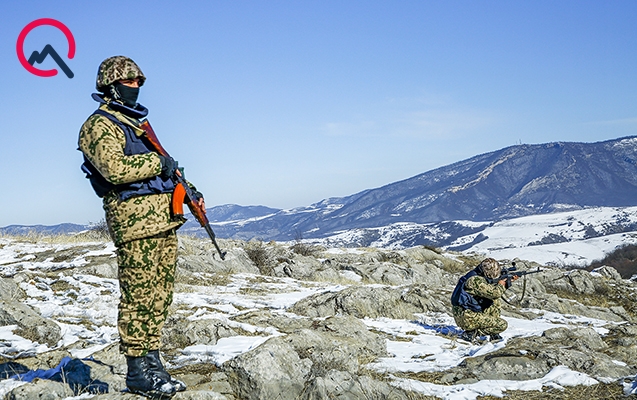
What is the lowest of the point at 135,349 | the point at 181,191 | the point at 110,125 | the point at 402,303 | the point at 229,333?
the point at 402,303

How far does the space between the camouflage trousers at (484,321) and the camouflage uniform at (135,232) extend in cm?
686

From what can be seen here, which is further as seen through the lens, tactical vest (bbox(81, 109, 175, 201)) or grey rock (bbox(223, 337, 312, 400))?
grey rock (bbox(223, 337, 312, 400))

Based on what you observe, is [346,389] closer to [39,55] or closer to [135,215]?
[135,215]

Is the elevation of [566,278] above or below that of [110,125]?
below

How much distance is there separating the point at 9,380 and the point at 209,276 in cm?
1032


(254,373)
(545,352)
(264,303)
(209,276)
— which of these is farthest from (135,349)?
(209,276)

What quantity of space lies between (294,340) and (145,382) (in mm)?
2438

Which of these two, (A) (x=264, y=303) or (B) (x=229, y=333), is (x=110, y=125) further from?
(A) (x=264, y=303)

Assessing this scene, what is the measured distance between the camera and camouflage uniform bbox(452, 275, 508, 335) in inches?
387

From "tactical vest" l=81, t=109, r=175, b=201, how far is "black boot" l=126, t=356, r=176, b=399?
4.57ft

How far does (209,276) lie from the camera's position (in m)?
15.5

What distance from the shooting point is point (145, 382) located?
437 centimetres

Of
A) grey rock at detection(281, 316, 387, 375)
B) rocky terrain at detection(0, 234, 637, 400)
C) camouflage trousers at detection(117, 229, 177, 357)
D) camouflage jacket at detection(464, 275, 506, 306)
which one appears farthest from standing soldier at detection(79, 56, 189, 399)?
camouflage jacket at detection(464, 275, 506, 306)

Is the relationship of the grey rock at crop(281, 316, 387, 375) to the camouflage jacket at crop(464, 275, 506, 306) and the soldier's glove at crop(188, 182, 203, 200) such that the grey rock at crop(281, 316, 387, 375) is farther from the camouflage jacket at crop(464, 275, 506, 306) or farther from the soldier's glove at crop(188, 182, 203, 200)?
the camouflage jacket at crop(464, 275, 506, 306)
